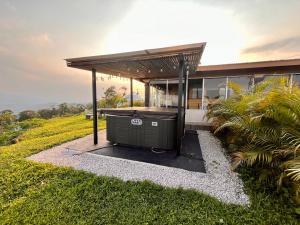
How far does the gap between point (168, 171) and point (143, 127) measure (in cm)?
154

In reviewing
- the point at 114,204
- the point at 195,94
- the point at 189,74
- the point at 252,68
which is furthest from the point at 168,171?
the point at 252,68

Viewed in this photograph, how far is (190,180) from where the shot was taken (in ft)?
8.63

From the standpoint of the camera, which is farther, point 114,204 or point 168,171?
point 168,171

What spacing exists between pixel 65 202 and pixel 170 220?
1619 mm

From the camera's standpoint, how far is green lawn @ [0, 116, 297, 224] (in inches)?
70.0

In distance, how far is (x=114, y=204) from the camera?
2039 mm

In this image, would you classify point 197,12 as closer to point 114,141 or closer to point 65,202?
point 114,141

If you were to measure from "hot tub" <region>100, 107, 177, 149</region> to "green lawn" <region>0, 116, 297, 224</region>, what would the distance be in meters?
1.65

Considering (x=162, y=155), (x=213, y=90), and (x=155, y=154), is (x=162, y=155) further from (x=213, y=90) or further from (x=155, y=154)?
(x=213, y=90)

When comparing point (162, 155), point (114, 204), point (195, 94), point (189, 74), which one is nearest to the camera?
point (114, 204)

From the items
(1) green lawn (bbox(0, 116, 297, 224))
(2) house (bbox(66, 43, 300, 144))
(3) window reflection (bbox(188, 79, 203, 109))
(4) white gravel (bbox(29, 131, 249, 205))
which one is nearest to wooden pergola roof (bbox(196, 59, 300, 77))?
(2) house (bbox(66, 43, 300, 144))

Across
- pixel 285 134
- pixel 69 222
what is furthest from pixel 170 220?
pixel 285 134

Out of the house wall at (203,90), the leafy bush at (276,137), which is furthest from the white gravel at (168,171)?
the house wall at (203,90)

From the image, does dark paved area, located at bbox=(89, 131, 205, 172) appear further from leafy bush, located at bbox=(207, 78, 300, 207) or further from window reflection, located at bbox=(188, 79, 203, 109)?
window reflection, located at bbox=(188, 79, 203, 109)
